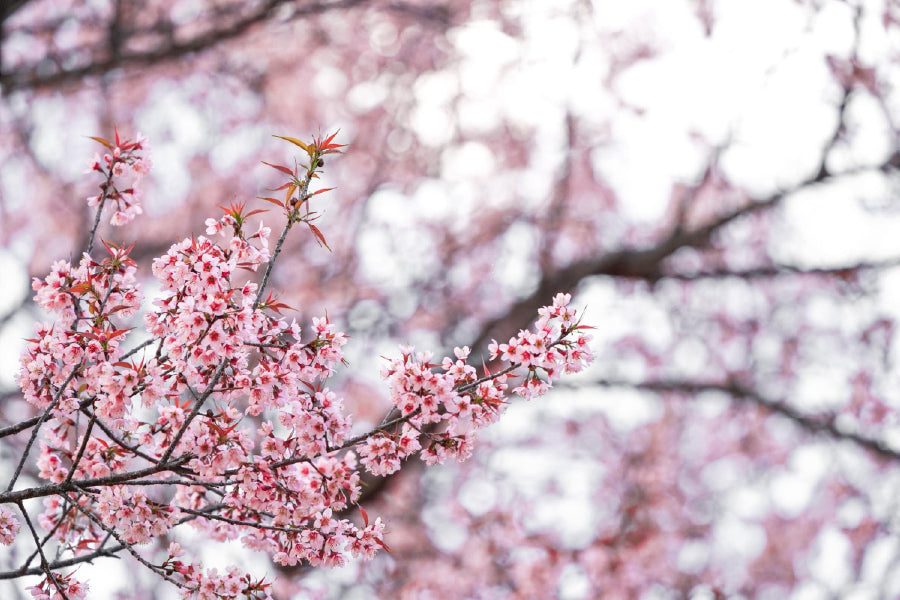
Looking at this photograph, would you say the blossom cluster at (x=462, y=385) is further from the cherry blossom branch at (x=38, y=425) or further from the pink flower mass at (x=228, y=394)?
the cherry blossom branch at (x=38, y=425)

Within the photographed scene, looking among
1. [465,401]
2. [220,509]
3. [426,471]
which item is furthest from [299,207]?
[426,471]

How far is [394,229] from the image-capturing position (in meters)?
10.7

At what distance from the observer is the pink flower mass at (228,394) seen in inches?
100

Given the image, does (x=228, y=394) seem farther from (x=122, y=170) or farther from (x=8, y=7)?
(x=8, y=7)

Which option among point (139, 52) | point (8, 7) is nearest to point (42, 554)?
point (8, 7)

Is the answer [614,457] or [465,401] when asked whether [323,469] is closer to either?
[465,401]

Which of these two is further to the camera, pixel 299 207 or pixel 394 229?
pixel 394 229

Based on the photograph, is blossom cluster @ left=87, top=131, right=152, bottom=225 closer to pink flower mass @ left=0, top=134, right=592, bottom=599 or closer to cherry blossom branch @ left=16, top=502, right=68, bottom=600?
pink flower mass @ left=0, top=134, right=592, bottom=599

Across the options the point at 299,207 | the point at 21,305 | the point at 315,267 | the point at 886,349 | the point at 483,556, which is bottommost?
the point at 299,207

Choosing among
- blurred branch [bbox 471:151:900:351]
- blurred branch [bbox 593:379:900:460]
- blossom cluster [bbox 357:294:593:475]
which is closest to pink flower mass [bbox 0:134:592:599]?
blossom cluster [bbox 357:294:593:475]

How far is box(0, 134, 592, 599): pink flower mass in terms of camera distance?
2549 mm

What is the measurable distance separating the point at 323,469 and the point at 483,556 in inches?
212

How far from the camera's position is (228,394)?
2.68m

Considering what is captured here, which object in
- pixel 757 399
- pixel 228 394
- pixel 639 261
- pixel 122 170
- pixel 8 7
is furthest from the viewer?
pixel 757 399
